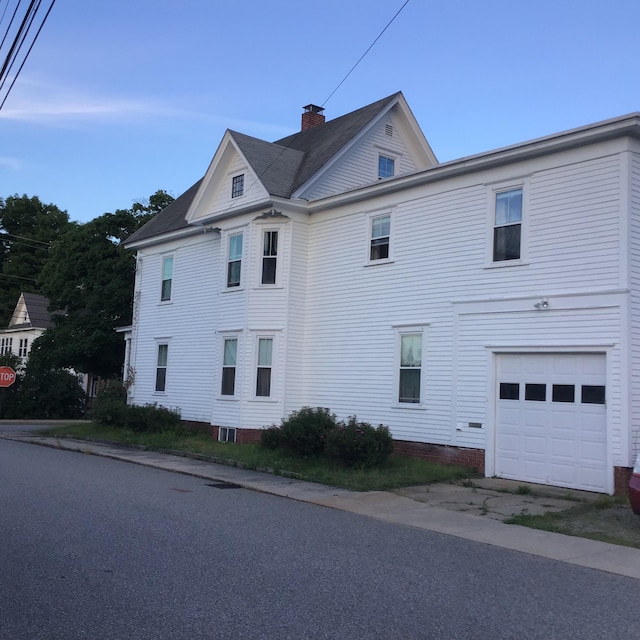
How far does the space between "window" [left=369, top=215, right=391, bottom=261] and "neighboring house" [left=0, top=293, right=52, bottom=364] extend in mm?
36957

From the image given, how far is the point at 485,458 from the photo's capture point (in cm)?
1525

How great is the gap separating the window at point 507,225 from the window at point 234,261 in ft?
27.1

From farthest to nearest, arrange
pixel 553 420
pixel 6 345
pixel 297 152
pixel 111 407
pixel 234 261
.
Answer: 1. pixel 6 345
2. pixel 111 407
3. pixel 297 152
4. pixel 234 261
5. pixel 553 420

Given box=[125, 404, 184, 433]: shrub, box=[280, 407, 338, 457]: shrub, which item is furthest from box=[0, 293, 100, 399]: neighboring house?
box=[280, 407, 338, 457]: shrub

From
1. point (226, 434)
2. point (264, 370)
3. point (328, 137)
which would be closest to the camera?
point (264, 370)

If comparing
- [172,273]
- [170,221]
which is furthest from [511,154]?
[170,221]

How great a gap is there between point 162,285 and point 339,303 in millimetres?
8711

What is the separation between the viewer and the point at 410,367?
683 inches

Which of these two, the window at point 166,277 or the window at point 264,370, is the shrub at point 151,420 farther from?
the window at point 166,277

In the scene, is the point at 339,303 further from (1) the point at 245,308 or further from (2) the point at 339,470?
(2) the point at 339,470

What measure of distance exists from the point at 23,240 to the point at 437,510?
197ft

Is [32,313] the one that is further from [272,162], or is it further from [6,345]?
[272,162]

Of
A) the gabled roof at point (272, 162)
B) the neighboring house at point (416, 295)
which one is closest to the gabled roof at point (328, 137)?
the neighboring house at point (416, 295)

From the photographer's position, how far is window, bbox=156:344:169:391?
2509cm
